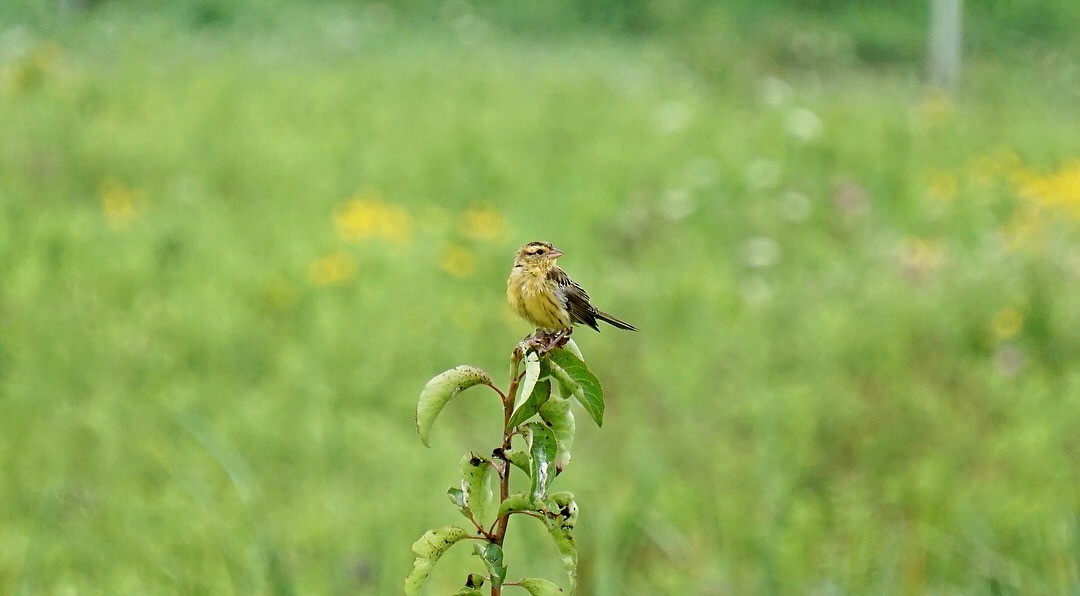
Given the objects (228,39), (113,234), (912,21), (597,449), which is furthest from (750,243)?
(912,21)

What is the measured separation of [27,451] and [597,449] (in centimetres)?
182

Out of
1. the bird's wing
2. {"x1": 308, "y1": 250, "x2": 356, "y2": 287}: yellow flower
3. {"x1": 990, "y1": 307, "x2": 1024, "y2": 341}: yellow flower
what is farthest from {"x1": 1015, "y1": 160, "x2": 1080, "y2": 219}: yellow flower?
the bird's wing

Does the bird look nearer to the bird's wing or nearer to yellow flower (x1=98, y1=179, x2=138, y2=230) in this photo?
the bird's wing

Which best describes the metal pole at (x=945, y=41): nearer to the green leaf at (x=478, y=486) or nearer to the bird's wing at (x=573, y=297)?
the bird's wing at (x=573, y=297)

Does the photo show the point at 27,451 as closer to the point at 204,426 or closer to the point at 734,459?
the point at 204,426

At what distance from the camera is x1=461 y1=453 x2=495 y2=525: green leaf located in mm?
868

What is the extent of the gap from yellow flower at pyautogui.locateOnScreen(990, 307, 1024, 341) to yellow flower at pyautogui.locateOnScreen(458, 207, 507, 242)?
2147mm

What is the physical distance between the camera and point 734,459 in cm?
396

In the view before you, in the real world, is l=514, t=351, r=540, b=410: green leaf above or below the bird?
below

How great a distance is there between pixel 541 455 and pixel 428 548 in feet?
0.37

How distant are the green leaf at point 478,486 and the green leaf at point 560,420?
0.05 m

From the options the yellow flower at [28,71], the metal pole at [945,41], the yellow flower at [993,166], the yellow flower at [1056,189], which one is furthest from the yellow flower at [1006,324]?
the metal pole at [945,41]

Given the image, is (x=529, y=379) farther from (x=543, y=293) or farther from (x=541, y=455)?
(x=543, y=293)

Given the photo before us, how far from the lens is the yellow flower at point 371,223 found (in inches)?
217
